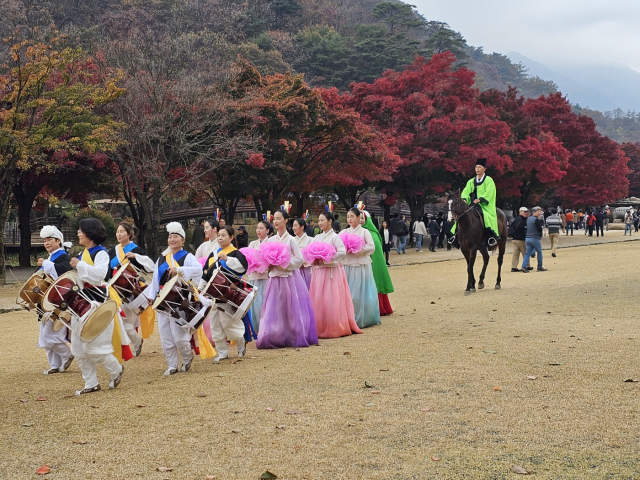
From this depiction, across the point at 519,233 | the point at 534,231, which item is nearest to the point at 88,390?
the point at 534,231

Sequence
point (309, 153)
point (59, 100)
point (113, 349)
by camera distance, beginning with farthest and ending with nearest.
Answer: point (309, 153)
point (59, 100)
point (113, 349)

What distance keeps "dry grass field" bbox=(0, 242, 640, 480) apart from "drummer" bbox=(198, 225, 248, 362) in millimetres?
324

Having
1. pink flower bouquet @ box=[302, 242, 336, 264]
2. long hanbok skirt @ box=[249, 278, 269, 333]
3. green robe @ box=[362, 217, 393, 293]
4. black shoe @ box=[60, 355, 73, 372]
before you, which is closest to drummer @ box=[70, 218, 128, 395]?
black shoe @ box=[60, 355, 73, 372]

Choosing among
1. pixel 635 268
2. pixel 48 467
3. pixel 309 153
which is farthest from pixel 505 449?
pixel 309 153

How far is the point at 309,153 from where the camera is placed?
25.4 metres

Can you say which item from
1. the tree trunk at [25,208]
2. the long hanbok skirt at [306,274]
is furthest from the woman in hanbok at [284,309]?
the tree trunk at [25,208]

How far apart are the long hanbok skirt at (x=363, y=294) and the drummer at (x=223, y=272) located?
267cm

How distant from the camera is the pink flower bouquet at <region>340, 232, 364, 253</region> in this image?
33.6ft

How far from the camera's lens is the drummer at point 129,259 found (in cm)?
787

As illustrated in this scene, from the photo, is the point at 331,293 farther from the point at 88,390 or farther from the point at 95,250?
the point at 88,390

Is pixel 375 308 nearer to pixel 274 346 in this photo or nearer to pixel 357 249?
pixel 357 249

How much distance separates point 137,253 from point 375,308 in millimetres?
3906

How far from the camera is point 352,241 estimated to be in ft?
33.7

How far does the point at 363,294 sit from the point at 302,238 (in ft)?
4.31
